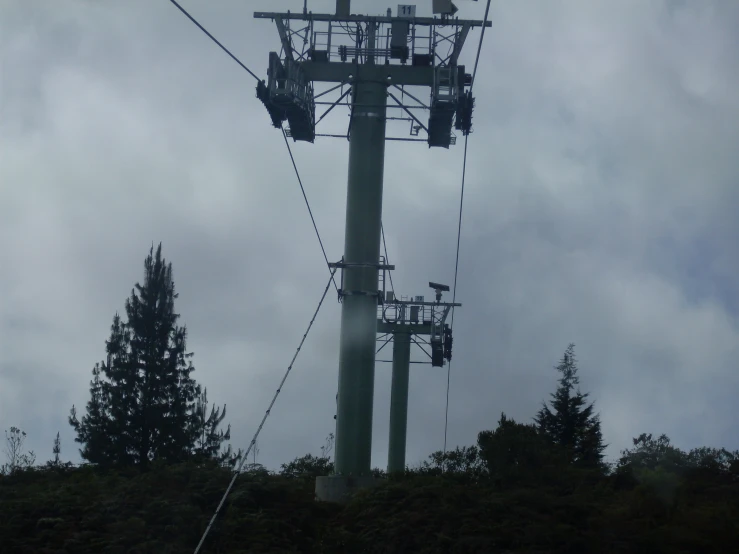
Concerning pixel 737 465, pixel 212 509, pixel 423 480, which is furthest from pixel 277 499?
pixel 737 465

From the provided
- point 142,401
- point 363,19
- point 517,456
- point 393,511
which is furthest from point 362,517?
point 142,401

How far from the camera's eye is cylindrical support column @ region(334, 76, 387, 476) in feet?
56.8

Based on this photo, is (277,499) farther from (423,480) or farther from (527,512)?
(527,512)

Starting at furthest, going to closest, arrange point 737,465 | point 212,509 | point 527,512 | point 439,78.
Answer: point 737,465, point 439,78, point 212,509, point 527,512

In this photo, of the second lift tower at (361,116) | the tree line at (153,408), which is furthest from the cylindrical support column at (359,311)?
the tree line at (153,408)

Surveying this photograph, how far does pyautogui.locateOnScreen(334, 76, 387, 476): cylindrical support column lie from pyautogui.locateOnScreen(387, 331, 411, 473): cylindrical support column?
65.4ft

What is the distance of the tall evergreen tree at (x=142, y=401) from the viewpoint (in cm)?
3438

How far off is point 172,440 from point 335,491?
61.5ft

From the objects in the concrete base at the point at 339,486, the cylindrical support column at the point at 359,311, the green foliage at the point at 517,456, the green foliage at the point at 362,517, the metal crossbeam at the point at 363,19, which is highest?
the metal crossbeam at the point at 363,19

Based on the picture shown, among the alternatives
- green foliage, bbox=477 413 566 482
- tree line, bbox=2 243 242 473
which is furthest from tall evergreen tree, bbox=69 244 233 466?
green foliage, bbox=477 413 566 482

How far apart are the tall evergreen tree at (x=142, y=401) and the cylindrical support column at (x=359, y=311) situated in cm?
1740

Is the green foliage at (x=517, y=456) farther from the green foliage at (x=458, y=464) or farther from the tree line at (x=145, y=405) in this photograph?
the tree line at (x=145, y=405)

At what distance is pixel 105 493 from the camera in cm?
1597

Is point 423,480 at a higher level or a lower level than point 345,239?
lower
